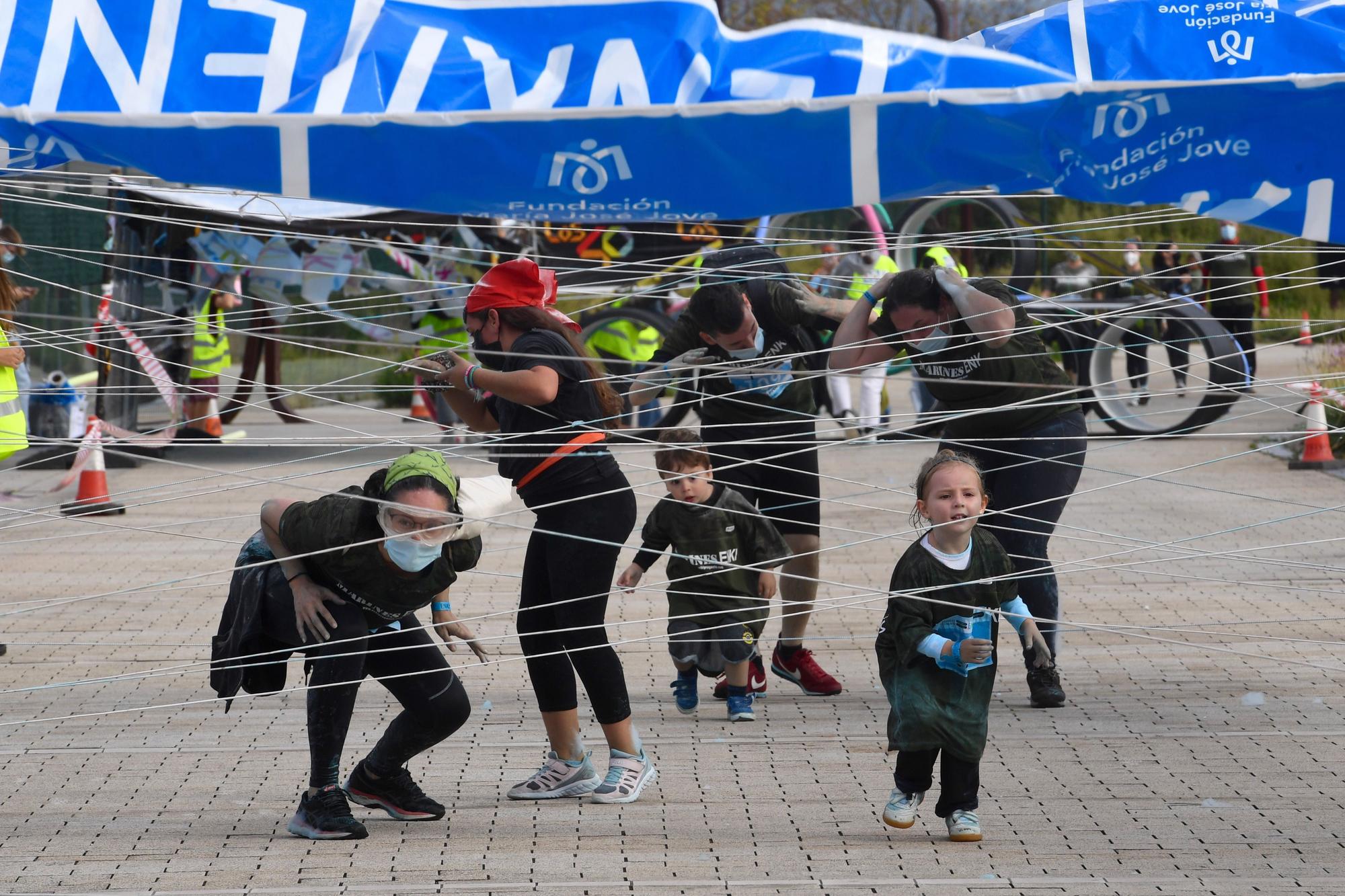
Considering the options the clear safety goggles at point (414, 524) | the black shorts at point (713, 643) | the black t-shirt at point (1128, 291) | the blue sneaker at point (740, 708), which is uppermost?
the black t-shirt at point (1128, 291)

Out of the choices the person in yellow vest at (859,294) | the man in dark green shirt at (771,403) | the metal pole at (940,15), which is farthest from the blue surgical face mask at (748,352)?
the metal pole at (940,15)

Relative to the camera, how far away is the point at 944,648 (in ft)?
12.5

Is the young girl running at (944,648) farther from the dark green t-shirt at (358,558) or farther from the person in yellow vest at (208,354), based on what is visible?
the person in yellow vest at (208,354)

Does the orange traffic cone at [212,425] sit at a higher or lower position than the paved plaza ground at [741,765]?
higher

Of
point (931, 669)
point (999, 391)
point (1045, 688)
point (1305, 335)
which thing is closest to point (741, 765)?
point (931, 669)

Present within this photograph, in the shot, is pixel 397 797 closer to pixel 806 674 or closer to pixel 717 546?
pixel 717 546

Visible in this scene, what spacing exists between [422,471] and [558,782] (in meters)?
1.11

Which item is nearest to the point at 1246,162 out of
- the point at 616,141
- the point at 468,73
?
the point at 616,141

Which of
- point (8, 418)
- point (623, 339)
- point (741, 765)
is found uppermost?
point (8, 418)

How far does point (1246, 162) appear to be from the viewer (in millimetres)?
3215

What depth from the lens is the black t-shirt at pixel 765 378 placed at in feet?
17.3

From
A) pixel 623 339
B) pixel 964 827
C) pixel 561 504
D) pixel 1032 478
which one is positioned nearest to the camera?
pixel 964 827

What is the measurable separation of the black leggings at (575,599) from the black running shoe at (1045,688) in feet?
5.59

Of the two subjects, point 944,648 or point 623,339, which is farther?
point 623,339
